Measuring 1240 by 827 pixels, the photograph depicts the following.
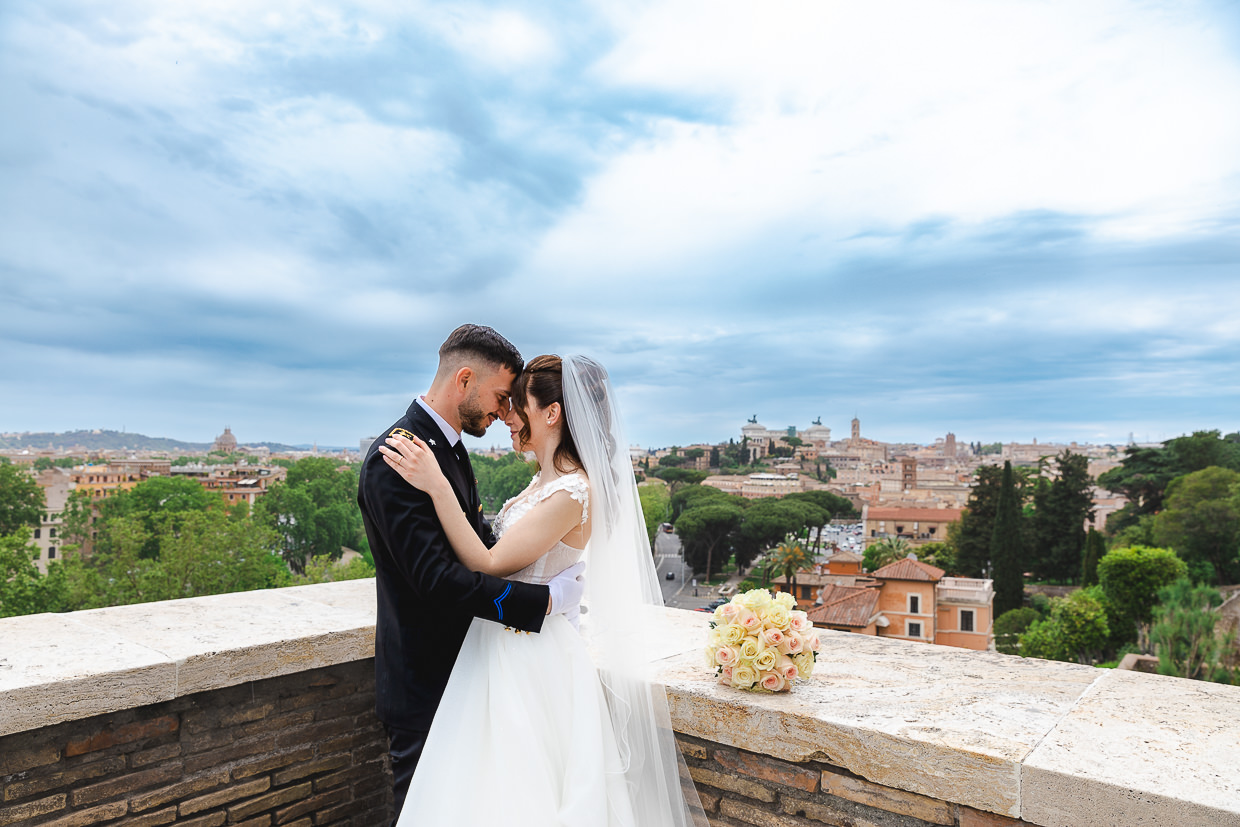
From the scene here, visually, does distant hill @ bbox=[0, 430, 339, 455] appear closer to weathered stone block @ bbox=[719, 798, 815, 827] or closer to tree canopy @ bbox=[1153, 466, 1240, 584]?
tree canopy @ bbox=[1153, 466, 1240, 584]

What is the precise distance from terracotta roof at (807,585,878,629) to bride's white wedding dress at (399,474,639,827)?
3006 cm

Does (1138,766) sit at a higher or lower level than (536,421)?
lower

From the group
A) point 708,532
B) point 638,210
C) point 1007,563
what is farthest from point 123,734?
point 638,210

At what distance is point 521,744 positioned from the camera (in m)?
1.64

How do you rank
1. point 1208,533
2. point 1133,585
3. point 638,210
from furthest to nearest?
point 638,210 → point 1208,533 → point 1133,585

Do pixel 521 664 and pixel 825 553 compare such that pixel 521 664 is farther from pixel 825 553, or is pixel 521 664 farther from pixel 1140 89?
pixel 1140 89

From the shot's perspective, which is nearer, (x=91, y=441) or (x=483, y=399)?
(x=483, y=399)

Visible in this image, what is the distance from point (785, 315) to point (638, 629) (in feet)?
446

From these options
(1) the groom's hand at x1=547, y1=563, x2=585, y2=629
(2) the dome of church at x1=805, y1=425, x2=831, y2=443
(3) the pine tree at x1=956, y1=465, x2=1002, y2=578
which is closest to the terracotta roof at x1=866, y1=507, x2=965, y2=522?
(3) the pine tree at x1=956, y1=465, x2=1002, y2=578

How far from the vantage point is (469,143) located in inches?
2751

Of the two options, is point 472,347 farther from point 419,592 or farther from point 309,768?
point 309,768

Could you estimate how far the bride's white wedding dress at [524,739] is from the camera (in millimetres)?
1613

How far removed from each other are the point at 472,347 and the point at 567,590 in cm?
66

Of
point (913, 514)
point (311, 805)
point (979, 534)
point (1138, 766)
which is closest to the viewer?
point (1138, 766)
